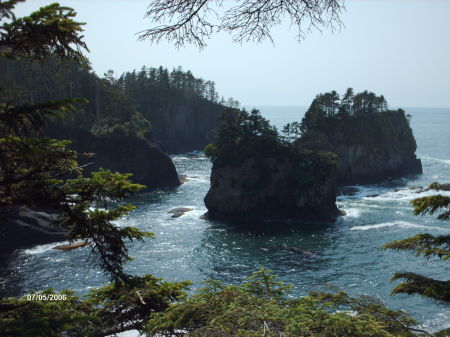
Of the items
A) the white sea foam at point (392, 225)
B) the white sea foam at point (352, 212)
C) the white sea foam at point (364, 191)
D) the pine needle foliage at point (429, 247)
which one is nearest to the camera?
the pine needle foliage at point (429, 247)

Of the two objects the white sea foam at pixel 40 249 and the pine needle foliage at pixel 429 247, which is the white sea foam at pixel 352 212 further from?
the pine needle foliage at pixel 429 247

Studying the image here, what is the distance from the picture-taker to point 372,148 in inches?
3777

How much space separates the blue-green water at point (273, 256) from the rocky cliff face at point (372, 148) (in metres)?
20.8

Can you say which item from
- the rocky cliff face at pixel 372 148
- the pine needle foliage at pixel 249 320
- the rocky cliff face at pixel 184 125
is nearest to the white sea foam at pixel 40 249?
the pine needle foliage at pixel 249 320

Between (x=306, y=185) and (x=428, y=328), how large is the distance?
120 feet

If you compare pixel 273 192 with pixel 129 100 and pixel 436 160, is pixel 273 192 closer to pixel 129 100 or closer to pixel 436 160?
pixel 129 100

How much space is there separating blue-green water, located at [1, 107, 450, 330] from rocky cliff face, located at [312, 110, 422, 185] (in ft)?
68.3

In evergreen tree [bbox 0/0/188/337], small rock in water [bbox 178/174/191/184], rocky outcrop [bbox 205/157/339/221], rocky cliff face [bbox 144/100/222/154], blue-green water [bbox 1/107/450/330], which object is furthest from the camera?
rocky cliff face [bbox 144/100/222/154]

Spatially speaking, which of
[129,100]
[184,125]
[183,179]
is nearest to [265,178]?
[183,179]

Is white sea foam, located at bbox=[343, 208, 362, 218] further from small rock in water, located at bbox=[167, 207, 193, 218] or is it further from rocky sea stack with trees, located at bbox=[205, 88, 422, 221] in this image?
small rock in water, located at bbox=[167, 207, 193, 218]

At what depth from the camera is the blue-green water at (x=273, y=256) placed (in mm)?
38688

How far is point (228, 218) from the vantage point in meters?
65.5

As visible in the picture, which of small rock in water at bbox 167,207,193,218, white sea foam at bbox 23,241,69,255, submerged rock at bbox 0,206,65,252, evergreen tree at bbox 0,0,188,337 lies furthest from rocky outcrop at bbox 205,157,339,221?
evergreen tree at bbox 0,0,188,337

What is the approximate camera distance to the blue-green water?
Result: 127 feet
